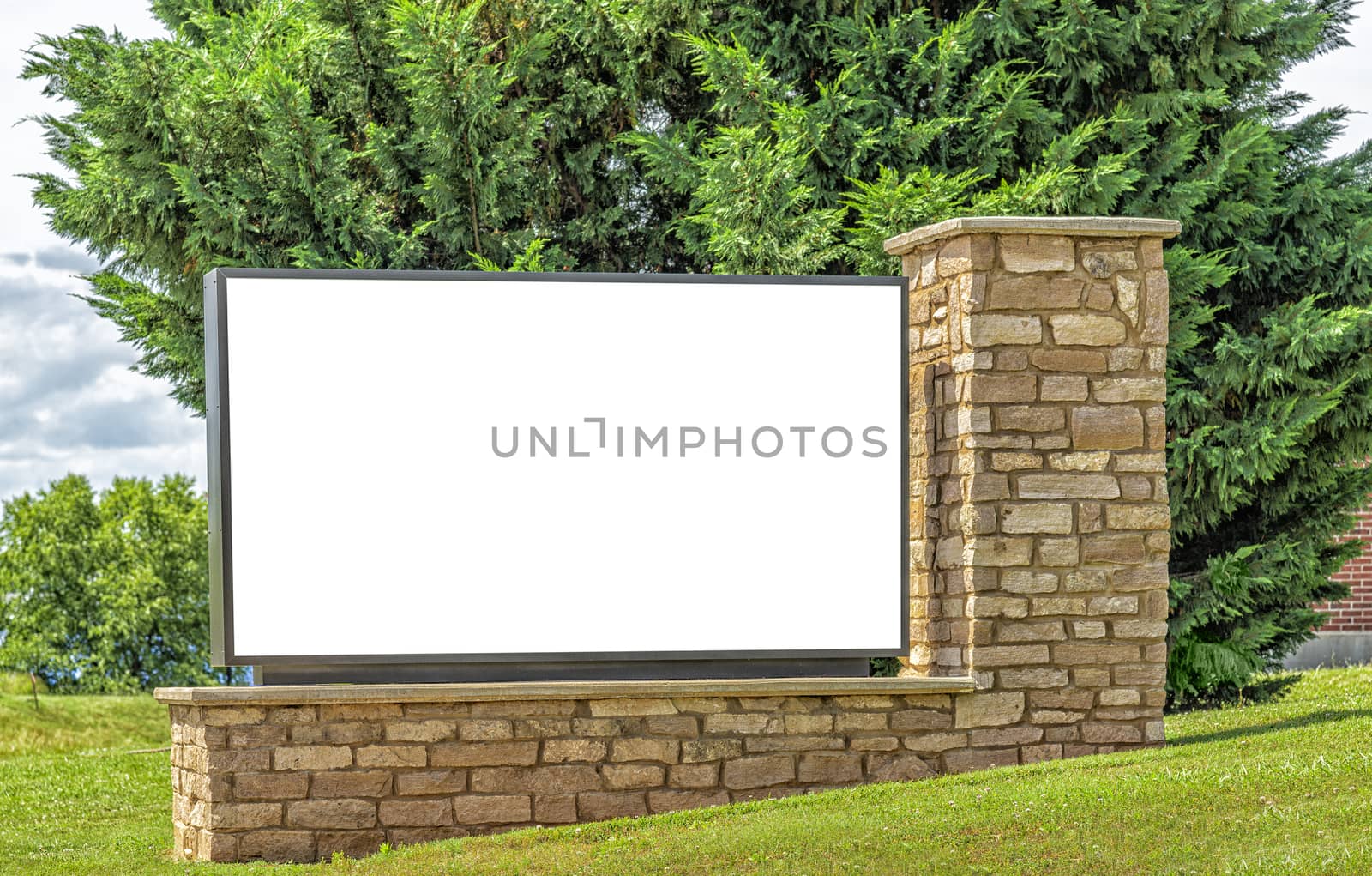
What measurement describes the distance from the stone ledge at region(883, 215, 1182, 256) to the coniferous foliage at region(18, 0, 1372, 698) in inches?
90.6

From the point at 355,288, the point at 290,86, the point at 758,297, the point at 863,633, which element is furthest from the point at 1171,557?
the point at 290,86

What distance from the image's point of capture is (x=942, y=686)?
827 cm

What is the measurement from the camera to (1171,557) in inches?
497

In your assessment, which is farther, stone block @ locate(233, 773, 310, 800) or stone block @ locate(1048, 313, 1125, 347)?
stone block @ locate(1048, 313, 1125, 347)

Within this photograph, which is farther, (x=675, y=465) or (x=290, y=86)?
(x=290, y=86)

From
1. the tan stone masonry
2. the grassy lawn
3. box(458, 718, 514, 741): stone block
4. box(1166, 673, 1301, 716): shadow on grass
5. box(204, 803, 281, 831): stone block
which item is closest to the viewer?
the grassy lawn

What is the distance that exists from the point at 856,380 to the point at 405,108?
6.08 meters

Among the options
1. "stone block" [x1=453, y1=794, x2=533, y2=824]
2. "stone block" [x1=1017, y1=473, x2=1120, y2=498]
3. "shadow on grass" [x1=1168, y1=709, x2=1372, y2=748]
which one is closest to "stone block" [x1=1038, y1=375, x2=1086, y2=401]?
"stone block" [x1=1017, y1=473, x2=1120, y2=498]

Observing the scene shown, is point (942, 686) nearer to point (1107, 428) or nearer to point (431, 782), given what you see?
point (1107, 428)

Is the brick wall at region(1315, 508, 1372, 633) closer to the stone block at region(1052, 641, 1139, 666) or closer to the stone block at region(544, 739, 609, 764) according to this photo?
the stone block at region(1052, 641, 1139, 666)

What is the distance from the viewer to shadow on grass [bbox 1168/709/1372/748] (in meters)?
8.68

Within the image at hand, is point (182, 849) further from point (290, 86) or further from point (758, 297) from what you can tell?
point (290, 86)

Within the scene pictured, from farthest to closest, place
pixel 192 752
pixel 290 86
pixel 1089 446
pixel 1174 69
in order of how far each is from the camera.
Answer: pixel 1174 69
pixel 290 86
pixel 1089 446
pixel 192 752

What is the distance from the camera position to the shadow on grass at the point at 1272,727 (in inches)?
342
